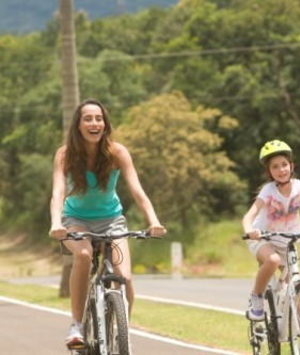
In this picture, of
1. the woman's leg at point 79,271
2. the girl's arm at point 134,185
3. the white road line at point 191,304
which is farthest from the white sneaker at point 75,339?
the white road line at point 191,304

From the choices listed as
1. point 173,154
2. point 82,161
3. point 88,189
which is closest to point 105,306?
point 88,189

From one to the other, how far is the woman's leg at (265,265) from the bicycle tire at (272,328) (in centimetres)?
9

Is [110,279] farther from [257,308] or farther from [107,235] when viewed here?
[257,308]

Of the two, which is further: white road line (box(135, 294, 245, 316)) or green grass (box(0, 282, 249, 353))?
white road line (box(135, 294, 245, 316))

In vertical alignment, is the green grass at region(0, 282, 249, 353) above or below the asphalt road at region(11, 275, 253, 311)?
above

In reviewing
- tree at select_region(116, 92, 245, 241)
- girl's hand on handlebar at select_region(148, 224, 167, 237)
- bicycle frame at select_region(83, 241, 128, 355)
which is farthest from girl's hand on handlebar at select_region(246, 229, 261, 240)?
tree at select_region(116, 92, 245, 241)

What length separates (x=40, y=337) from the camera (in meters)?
12.4

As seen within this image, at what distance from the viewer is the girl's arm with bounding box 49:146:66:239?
7.93 m

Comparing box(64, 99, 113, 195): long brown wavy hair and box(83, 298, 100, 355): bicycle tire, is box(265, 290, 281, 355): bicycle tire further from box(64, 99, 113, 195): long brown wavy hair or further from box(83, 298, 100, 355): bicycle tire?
box(64, 99, 113, 195): long brown wavy hair

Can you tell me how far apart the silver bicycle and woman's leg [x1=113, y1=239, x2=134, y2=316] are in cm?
95

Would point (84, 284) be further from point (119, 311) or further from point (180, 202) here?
point (180, 202)

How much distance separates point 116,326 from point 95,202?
3.30 ft

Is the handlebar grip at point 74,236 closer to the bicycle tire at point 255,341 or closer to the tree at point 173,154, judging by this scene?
the bicycle tire at point 255,341

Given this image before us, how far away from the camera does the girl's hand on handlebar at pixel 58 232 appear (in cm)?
791
